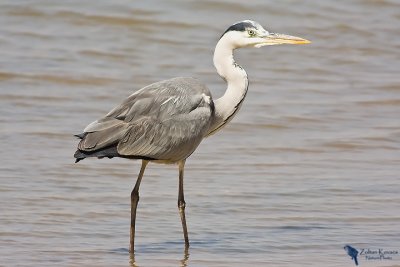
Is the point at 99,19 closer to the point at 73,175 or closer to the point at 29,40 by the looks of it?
the point at 29,40

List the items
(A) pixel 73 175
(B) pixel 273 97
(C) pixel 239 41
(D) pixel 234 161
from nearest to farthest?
(C) pixel 239 41 → (A) pixel 73 175 → (D) pixel 234 161 → (B) pixel 273 97

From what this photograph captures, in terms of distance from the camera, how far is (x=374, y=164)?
10.1m

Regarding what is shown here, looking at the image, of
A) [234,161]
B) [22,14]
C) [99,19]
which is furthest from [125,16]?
[234,161]

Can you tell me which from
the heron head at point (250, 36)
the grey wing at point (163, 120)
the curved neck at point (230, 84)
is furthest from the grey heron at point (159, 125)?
the heron head at point (250, 36)

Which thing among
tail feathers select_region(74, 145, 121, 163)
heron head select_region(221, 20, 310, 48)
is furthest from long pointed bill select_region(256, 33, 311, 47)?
tail feathers select_region(74, 145, 121, 163)

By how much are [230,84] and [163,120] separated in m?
0.72

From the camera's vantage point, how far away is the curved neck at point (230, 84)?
8.45 meters

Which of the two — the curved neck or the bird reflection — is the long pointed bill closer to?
the curved neck

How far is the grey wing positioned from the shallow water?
2.18ft

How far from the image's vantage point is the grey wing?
7996 millimetres

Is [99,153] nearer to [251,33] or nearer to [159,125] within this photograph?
[159,125]

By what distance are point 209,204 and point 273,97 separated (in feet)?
12.8

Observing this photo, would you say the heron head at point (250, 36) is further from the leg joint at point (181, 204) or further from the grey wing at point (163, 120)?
the leg joint at point (181, 204)

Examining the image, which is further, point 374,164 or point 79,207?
point 374,164
